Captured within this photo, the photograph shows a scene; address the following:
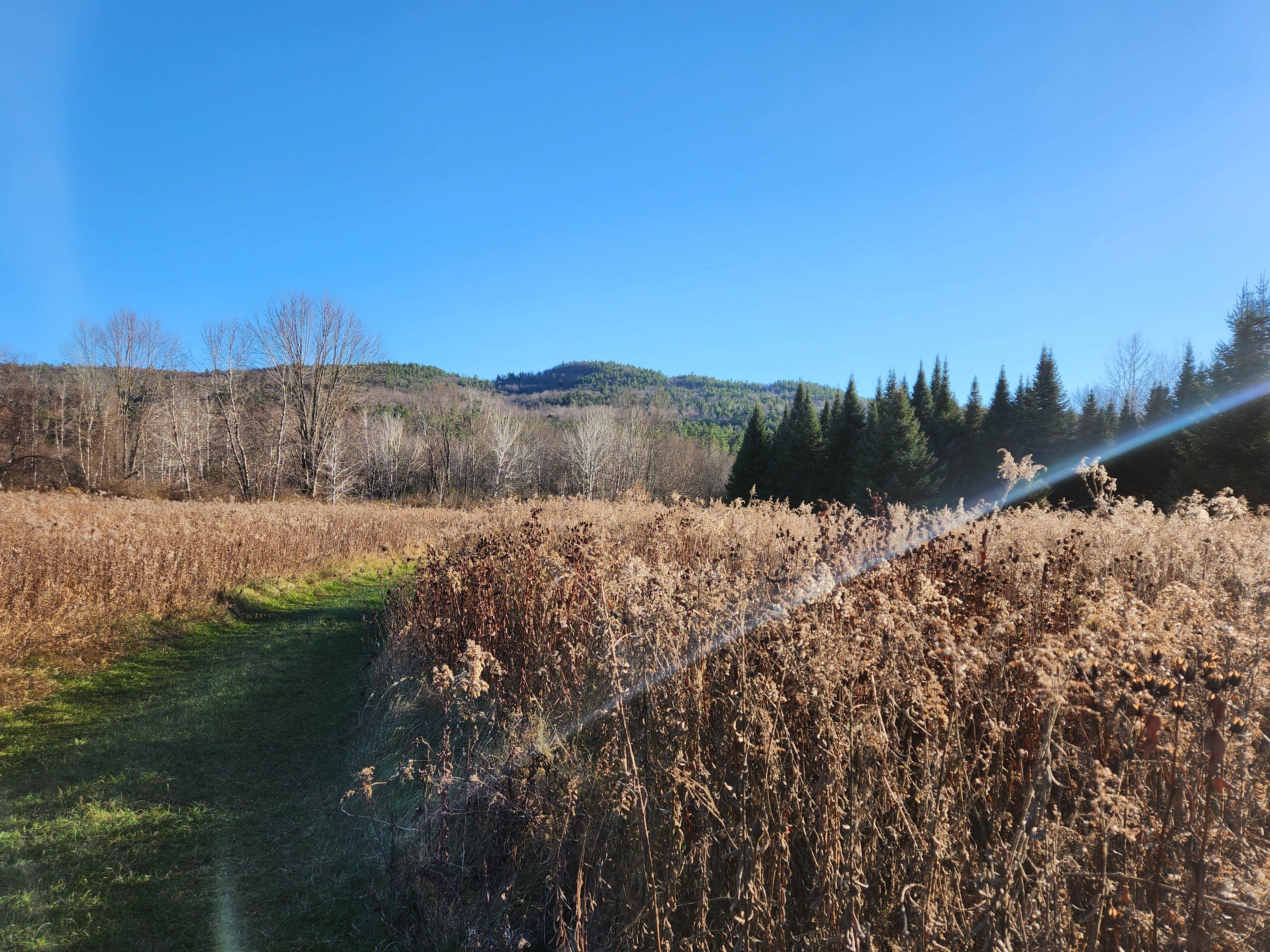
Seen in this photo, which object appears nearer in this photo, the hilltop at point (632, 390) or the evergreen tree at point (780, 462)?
the evergreen tree at point (780, 462)

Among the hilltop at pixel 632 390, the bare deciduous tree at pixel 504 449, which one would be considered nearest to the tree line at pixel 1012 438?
the bare deciduous tree at pixel 504 449

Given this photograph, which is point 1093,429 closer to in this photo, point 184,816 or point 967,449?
A: point 967,449

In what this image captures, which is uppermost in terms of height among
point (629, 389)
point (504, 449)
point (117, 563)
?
point (629, 389)

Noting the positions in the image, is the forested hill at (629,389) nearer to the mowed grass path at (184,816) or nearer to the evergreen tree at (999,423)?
the evergreen tree at (999,423)

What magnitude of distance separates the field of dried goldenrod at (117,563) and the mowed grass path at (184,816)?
2.43 ft

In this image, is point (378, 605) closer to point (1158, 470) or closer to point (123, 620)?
point (123, 620)

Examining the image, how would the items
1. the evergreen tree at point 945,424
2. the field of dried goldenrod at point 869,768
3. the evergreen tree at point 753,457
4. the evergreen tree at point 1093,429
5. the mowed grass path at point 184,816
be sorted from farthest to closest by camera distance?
the evergreen tree at point 753,457 → the evergreen tree at point 945,424 → the evergreen tree at point 1093,429 → the mowed grass path at point 184,816 → the field of dried goldenrod at point 869,768

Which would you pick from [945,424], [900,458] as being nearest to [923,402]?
[945,424]

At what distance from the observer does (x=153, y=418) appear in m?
41.7

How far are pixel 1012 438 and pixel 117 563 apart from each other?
39.4 m

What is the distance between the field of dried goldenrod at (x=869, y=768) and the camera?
1747mm

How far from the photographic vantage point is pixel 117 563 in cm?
898

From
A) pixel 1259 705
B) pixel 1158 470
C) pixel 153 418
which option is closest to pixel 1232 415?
pixel 1158 470

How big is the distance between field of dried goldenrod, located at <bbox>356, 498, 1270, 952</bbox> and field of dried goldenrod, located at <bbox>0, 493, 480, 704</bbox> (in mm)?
5282
